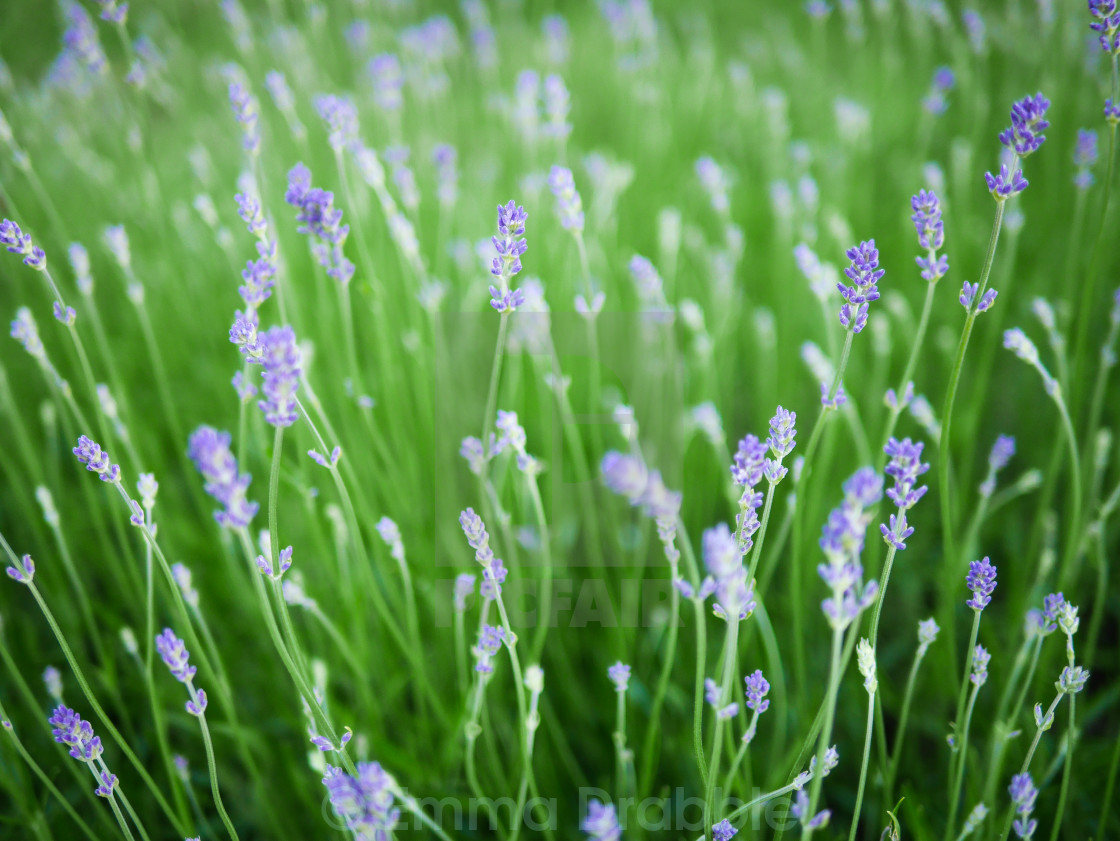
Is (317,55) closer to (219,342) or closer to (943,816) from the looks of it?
(219,342)

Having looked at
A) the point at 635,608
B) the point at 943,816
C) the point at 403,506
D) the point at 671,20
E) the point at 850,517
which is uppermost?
the point at 671,20

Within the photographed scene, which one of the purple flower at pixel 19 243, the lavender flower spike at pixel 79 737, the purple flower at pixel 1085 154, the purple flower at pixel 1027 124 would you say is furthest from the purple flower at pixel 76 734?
the purple flower at pixel 1085 154

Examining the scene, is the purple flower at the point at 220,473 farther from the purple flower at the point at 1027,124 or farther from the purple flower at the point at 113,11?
the purple flower at the point at 113,11

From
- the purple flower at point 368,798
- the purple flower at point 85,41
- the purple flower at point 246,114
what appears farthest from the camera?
the purple flower at point 85,41

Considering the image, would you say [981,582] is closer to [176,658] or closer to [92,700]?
[176,658]

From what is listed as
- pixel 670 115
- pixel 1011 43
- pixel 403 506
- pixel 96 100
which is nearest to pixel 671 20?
pixel 670 115

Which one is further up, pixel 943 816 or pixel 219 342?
pixel 219 342

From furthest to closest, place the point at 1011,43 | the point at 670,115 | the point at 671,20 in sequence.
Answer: the point at 671,20, the point at 670,115, the point at 1011,43
